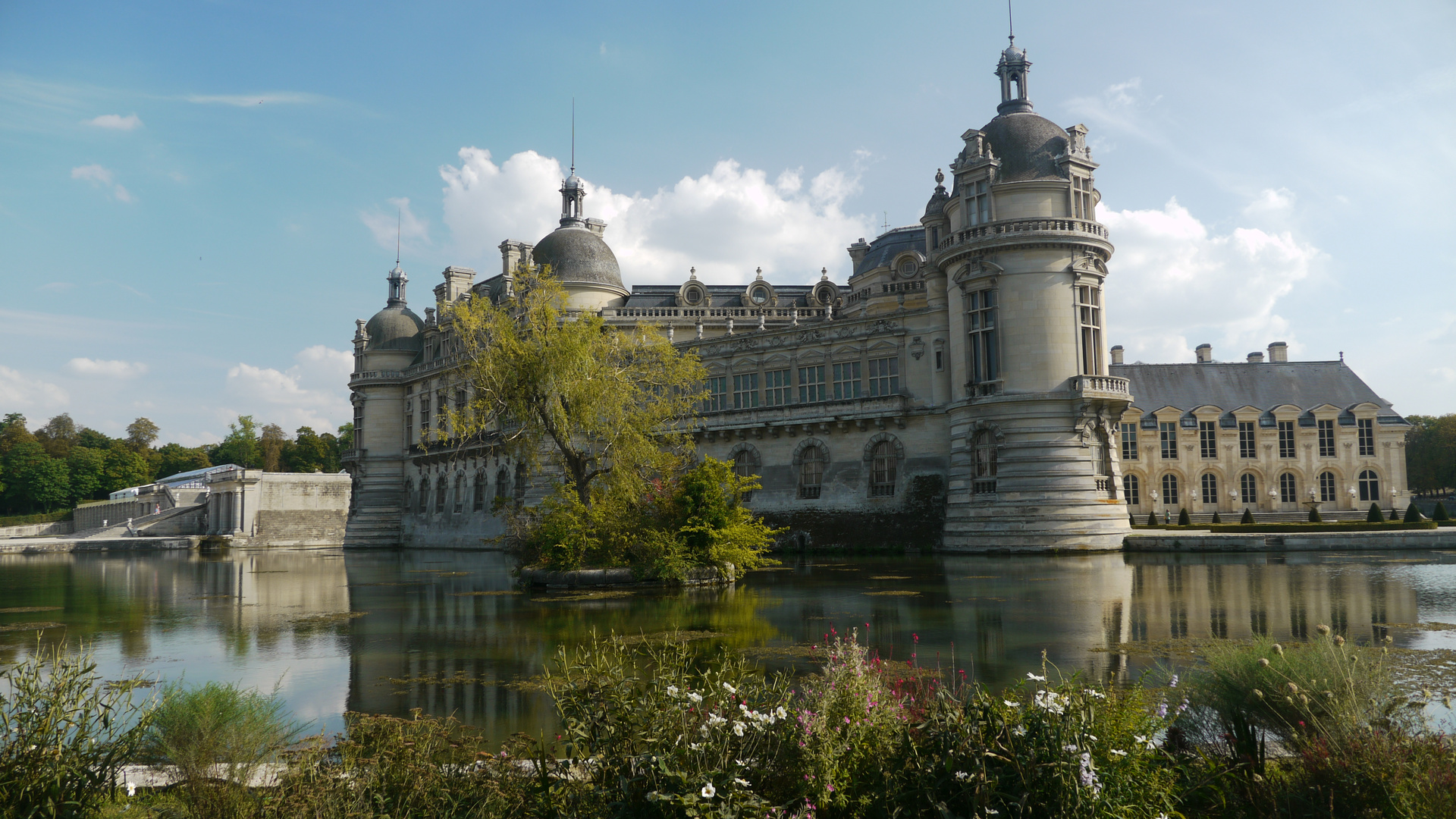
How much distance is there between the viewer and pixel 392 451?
241 feet

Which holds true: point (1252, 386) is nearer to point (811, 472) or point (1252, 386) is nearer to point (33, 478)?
point (811, 472)

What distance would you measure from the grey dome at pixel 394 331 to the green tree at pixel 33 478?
5787 centimetres

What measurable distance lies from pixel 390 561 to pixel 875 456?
85.3 feet

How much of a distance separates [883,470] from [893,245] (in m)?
18.1

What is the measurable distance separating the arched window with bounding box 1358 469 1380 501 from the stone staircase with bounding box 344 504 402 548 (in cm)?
6794

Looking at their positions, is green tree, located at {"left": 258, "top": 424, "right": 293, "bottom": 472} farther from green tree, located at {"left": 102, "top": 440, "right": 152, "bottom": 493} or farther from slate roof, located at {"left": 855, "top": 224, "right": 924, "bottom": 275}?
slate roof, located at {"left": 855, "top": 224, "right": 924, "bottom": 275}

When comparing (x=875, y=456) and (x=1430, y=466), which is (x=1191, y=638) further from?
(x=1430, y=466)

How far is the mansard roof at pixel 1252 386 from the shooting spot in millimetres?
60750

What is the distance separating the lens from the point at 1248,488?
60438 mm

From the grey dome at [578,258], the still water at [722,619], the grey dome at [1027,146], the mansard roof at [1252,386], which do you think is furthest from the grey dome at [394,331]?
the mansard roof at [1252,386]

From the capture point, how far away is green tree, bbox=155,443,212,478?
127m

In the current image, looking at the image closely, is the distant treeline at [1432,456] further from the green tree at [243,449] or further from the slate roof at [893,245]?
the green tree at [243,449]

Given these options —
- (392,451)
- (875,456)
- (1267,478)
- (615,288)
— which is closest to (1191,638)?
(875,456)

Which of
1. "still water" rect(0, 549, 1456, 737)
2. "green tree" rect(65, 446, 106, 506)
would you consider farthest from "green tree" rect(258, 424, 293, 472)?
"still water" rect(0, 549, 1456, 737)
